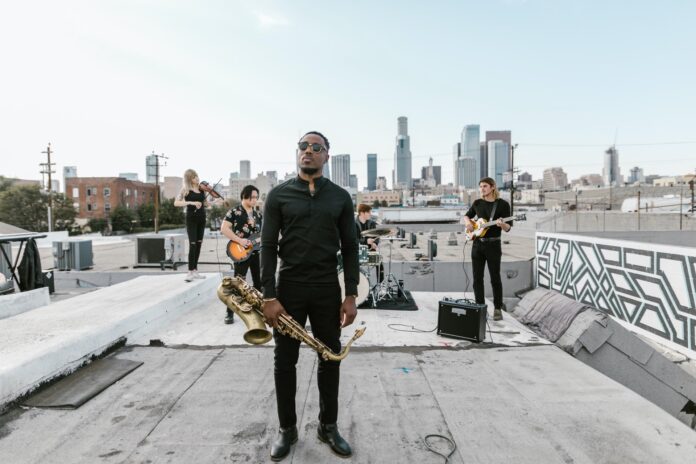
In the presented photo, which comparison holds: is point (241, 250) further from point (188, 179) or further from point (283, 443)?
point (283, 443)

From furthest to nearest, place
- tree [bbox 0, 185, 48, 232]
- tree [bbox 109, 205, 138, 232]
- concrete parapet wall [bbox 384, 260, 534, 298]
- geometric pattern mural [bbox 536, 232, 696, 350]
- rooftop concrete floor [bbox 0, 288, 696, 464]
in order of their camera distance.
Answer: tree [bbox 109, 205, 138, 232] < tree [bbox 0, 185, 48, 232] < concrete parapet wall [bbox 384, 260, 534, 298] < geometric pattern mural [bbox 536, 232, 696, 350] < rooftop concrete floor [bbox 0, 288, 696, 464]

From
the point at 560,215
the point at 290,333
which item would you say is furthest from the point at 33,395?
the point at 560,215

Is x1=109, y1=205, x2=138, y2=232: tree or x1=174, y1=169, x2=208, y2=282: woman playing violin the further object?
x1=109, y1=205, x2=138, y2=232: tree

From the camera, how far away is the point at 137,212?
7569 cm

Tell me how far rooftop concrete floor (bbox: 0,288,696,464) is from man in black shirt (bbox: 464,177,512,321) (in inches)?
63.0

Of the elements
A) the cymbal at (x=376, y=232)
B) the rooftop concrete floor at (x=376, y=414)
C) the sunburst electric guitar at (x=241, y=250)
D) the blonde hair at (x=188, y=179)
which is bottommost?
the rooftop concrete floor at (x=376, y=414)

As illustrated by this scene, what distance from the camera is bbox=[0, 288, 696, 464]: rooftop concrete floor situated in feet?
→ 9.05

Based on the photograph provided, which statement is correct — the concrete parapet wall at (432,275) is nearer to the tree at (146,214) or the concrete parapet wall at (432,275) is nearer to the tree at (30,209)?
the tree at (30,209)

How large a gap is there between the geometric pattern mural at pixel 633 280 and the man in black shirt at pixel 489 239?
234 cm

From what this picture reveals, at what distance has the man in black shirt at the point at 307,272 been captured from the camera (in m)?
2.70

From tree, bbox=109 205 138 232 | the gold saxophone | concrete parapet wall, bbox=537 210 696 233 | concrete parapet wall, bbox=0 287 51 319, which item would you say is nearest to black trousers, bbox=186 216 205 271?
concrete parapet wall, bbox=0 287 51 319

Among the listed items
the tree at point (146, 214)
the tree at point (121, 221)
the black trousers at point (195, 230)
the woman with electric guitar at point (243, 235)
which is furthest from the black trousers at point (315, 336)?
the tree at point (146, 214)

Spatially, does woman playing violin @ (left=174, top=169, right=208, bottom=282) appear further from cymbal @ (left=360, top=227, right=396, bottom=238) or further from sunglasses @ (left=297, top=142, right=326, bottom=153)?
sunglasses @ (left=297, top=142, right=326, bottom=153)

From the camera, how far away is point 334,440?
2754 millimetres
